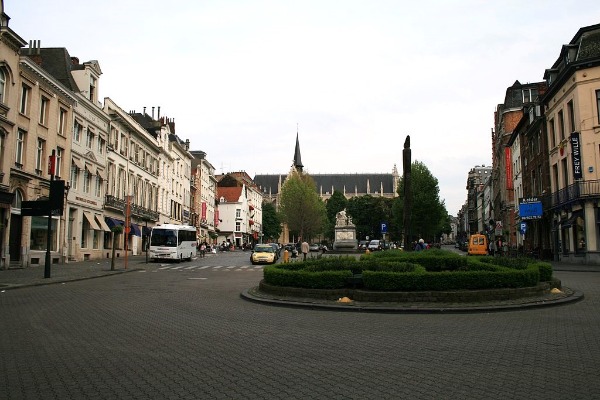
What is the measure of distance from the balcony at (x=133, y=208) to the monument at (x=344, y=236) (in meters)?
22.5

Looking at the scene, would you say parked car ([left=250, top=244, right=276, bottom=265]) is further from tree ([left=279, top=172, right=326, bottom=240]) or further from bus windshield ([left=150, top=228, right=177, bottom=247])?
tree ([left=279, top=172, right=326, bottom=240])

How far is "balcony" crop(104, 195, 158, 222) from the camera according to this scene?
44.3 meters

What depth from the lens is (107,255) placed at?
45000 millimetres

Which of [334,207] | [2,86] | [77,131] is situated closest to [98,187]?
[77,131]

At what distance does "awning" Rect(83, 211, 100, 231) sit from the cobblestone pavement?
88.9ft

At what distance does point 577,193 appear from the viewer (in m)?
33.7

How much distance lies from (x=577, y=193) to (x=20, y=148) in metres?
36.4

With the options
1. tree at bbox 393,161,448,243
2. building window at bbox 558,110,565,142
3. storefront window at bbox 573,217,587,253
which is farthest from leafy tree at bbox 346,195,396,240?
storefront window at bbox 573,217,587,253

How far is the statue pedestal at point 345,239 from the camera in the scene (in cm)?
6088

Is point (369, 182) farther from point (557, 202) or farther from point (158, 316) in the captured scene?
point (158, 316)

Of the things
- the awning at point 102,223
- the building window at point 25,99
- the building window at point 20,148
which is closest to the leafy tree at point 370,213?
the awning at point 102,223

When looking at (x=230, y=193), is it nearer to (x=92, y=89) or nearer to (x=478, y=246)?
(x=92, y=89)

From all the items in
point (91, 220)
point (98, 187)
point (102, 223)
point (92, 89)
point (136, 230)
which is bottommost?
point (136, 230)

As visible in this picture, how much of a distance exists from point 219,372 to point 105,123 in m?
41.0
